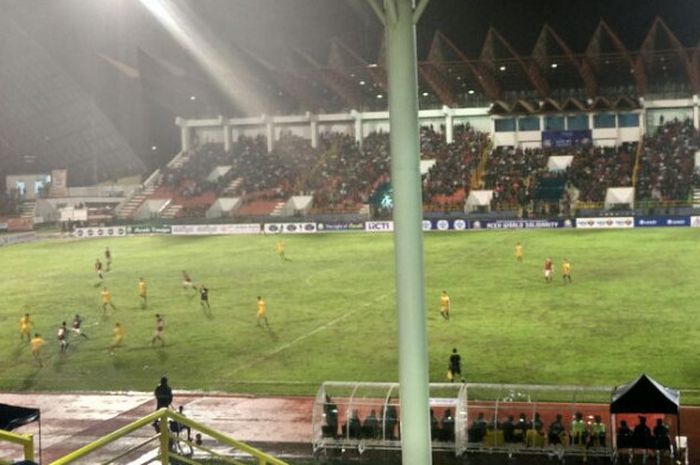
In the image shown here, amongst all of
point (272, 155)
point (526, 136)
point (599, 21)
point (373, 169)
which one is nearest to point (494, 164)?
point (526, 136)

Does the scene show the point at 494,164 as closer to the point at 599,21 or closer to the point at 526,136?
the point at 526,136

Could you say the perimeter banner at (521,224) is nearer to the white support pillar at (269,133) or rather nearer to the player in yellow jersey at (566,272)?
the player in yellow jersey at (566,272)

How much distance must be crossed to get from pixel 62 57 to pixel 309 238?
49.0 m

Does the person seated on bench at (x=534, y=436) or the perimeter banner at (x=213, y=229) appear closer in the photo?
the person seated on bench at (x=534, y=436)

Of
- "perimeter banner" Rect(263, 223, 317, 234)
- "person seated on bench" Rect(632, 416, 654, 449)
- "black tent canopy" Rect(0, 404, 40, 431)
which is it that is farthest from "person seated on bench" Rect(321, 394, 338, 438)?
"perimeter banner" Rect(263, 223, 317, 234)

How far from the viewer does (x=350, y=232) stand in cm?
6341

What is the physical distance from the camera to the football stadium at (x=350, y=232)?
15906mm

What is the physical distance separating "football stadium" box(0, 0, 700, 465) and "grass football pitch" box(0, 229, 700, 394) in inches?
7.3

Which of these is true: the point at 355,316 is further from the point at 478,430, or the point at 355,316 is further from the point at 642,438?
the point at 642,438

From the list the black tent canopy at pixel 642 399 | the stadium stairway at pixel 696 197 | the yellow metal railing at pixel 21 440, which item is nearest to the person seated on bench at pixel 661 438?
the black tent canopy at pixel 642 399

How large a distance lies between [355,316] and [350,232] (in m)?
32.3

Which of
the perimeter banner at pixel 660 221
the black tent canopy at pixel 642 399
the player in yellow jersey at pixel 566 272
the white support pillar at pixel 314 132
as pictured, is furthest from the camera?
the white support pillar at pixel 314 132

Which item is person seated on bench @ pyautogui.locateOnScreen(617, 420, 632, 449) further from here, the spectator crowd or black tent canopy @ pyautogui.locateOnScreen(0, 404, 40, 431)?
the spectator crowd

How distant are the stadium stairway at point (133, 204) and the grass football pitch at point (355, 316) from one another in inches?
1070
